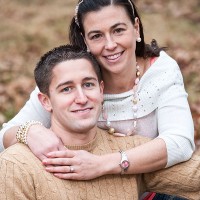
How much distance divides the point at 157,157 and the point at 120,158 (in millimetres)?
203

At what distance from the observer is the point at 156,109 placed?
3289mm

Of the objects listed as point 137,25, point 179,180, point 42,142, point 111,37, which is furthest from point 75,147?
point 137,25

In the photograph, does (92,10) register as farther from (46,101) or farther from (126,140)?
(126,140)

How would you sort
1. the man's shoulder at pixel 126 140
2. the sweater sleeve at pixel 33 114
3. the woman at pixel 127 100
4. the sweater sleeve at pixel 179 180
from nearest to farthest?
the woman at pixel 127 100 → the sweater sleeve at pixel 179 180 → the man's shoulder at pixel 126 140 → the sweater sleeve at pixel 33 114

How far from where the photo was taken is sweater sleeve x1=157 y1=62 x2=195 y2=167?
297 centimetres

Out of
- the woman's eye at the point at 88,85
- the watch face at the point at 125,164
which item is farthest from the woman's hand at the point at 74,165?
the woman's eye at the point at 88,85

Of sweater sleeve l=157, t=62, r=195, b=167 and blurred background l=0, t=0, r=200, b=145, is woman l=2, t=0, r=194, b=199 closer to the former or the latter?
sweater sleeve l=157, t=62, r=195, b=167

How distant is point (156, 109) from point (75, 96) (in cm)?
68

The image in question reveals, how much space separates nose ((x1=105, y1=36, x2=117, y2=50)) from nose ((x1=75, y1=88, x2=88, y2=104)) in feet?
1.50

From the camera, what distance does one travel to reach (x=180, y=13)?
33.2ft

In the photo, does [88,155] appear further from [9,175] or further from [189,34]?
[189,34]

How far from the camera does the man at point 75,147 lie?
8.59 feet

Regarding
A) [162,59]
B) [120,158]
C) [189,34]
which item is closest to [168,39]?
[189,34]

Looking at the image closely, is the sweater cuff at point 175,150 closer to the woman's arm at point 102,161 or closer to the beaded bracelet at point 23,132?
the woman's arm at point 102,161
